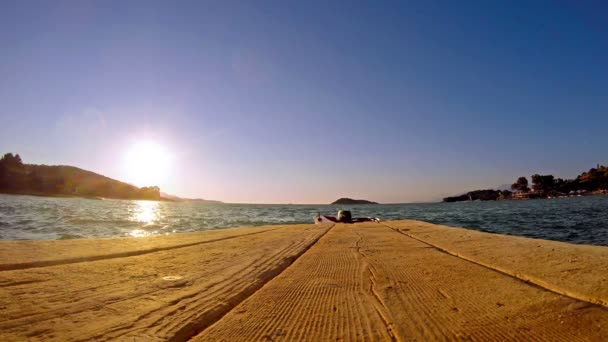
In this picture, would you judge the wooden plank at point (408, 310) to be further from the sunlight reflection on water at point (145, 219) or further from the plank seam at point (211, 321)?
the sunlight reflection on water at point (145, 219)

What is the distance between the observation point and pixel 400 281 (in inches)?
107

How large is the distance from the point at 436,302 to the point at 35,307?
8.59ft

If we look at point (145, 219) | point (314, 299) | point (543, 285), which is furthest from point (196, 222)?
point (543, 285)

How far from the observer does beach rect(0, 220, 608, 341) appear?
5.57 ft

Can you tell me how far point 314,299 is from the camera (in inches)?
89.2

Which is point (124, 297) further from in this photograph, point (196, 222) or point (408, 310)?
point (196, 222)

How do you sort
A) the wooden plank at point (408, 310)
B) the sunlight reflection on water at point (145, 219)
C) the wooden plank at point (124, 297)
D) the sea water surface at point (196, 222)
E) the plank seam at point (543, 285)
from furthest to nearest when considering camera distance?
1. the sunlight reflection on water at point (145, 219)
2. the sea water surface at point (196, 222)
3. the plank seam at point (543, 285)
4. the wooden plank at point (124, 297)
5. the wooden plank at point (408, 310)

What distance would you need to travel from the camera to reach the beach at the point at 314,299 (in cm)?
170

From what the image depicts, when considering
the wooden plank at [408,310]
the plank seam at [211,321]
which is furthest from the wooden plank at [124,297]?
the wooden plank at [408,310]

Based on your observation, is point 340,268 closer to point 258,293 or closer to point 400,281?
point 400,281

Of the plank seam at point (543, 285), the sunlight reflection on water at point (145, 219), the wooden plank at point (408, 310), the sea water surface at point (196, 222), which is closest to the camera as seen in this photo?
the wooden plank at point (408, 310)

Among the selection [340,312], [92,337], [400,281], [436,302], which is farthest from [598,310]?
[92,337]

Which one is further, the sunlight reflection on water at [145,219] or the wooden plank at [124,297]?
the sunlight reflection on water at [145,219]

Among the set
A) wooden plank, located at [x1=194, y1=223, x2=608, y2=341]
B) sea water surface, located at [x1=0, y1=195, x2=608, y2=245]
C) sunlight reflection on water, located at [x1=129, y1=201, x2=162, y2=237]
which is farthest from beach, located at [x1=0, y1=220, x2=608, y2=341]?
sunlight reflection on water, located at [x1=129, y1=201, x2=162, y2=237]
